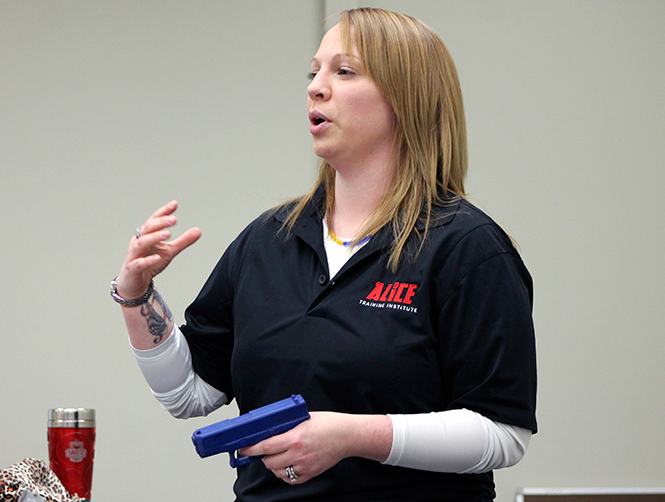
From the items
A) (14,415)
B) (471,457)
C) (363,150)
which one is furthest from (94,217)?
(471,457)

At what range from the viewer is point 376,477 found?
1.15 meters

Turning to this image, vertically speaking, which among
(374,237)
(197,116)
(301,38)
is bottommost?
(374,237)

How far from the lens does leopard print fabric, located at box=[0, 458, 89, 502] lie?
93cm

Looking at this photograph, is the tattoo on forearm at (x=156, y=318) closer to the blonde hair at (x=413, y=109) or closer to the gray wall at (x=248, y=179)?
the blonde hair at (x=413, y=109)

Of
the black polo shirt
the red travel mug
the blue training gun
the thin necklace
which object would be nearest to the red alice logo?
the black polo shirt

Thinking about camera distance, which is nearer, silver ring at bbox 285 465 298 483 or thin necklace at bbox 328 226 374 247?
silver ring at bbox 285 465 298 483

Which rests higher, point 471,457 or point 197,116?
point 197,116

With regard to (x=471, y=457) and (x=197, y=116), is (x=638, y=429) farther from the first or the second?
(x=197, y=116)

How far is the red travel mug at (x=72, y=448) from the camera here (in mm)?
1147

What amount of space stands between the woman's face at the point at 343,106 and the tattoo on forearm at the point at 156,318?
0.42 metres

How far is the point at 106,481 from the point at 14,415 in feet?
1.40

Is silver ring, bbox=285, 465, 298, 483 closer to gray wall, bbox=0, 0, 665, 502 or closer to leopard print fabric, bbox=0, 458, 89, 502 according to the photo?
leopard print fabric, bbox=0, 458, 89, 502

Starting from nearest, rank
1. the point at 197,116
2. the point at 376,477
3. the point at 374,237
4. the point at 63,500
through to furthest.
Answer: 1. the point at 63,500
2. the point at 376,477
3. the point at 374,237
4. the point at 197,116

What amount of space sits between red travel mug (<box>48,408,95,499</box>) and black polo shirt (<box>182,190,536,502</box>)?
0.27 metres
